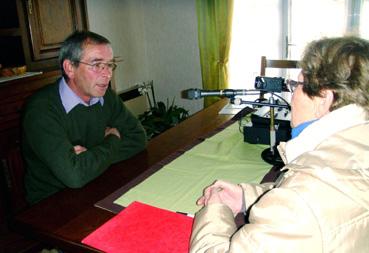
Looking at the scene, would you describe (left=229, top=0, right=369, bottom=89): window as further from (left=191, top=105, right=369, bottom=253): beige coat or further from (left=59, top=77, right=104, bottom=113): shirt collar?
(left=191, top=105, right=369, bottom=253): beige coat

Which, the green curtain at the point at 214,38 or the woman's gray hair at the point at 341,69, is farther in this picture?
the green curtain at the point at 214,38

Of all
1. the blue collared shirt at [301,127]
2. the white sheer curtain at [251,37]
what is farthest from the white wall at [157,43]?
the blue collared shirt at [301,127]

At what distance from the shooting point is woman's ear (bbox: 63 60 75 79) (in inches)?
65.2

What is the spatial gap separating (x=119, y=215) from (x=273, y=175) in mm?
602

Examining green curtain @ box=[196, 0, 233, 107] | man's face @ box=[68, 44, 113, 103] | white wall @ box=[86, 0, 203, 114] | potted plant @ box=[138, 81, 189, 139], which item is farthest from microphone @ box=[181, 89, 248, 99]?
white wall @ box=[86, 0, 203, 114]

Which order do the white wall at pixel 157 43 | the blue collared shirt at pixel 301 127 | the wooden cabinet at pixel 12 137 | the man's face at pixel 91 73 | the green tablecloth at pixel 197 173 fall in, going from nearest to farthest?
the blue collared shirt at pixel 301 127 < the green tablecloth at pixel 197 173 < the man's face at pixel 91 73 < the wooden cabinet at pixel 12 137 < the white wall at pixel 157 43

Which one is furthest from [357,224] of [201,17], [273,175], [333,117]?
[201,17]

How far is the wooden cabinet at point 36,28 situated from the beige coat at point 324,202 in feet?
6.75

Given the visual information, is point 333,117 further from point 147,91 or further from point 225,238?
point 147,91

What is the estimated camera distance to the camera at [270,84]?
129cm

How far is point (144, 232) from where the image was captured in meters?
1.01

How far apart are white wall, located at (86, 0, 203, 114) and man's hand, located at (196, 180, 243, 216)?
2703 mm

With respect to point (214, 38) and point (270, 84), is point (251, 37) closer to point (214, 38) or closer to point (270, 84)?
point (214, 38)

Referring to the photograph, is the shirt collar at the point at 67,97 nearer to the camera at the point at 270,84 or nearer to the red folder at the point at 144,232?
the red folder at the point at 144,232
